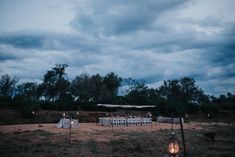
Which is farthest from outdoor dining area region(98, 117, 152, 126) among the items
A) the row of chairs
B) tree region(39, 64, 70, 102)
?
tree region(39, 64, 70, 102)

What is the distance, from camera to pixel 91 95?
6612 centimetres

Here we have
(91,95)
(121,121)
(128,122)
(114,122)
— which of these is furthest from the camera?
(91,95)

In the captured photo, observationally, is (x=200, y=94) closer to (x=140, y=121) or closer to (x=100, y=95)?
(x=100, y=95)

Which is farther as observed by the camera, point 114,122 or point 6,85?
point 6,85

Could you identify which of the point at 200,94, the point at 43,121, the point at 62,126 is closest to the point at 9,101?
the point at 43,121

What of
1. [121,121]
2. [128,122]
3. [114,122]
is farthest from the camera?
[128,122]

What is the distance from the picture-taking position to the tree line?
45.2m

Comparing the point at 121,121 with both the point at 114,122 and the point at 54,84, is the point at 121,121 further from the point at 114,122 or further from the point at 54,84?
the point at 54,84

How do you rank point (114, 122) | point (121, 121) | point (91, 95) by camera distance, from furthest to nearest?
point (91, 95) → point (121, 121) → point (114, 122)

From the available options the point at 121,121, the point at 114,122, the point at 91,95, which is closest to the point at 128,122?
the point at 121,121

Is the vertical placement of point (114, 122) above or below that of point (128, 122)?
above

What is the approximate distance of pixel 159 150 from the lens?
50.2 feet

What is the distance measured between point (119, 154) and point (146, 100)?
38934mm

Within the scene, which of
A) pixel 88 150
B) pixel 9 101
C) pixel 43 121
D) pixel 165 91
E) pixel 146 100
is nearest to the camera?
pixel 88 150
